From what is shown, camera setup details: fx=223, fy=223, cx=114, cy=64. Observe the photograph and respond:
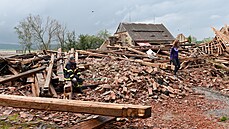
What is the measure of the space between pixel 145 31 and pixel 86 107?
112 ft

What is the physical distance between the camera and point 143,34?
36.2 m

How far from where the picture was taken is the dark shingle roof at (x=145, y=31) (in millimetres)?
35184

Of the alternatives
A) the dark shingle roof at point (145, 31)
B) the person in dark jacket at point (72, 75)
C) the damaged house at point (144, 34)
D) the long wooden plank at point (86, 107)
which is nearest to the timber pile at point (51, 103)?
the long wooden plank at point (86, 107)

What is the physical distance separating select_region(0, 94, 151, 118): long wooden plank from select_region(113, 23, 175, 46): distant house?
97.7 ft

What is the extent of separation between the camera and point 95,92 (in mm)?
6961

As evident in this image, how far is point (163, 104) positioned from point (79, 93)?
2543 mm

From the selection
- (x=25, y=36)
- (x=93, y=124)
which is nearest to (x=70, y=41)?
(x=25, y=36)

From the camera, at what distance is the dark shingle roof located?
3518 cm

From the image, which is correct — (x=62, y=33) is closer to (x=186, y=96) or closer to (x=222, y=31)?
(x=222, y=31)

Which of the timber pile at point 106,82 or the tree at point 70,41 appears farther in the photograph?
the tree at point 70,41

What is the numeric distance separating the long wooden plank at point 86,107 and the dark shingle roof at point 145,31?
30.9 m

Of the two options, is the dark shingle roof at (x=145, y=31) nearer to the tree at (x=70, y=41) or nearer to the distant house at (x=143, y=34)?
the distant house at (x=143, y=34)

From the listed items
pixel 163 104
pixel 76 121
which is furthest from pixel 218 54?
pixel 76 121

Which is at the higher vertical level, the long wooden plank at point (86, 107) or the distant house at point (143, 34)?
the distant house at point (143, 34)
